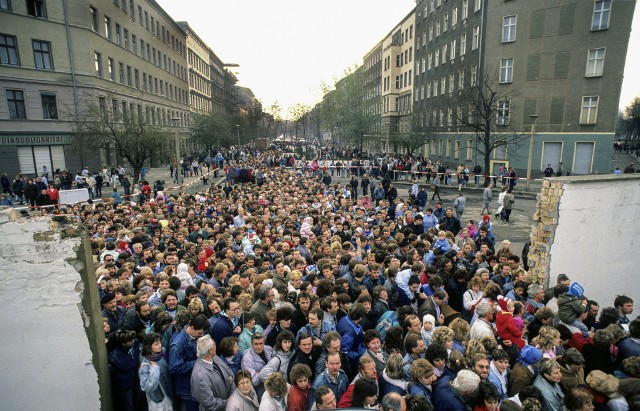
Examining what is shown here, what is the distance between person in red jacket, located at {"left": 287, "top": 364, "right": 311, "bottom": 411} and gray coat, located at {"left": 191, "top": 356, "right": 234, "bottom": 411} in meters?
0.78

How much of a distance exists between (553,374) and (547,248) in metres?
4.93

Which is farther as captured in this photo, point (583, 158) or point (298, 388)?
point (583, 158)

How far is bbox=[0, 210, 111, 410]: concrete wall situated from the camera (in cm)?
393

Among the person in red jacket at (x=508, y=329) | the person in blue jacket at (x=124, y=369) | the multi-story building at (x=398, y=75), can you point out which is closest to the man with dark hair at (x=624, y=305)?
the person in red jacket at (x=508, y=329)

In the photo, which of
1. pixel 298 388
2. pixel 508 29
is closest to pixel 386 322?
pixel 298 388

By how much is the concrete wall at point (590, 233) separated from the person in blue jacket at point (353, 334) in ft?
17.5

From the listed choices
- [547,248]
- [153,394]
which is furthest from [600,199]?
[153,394]

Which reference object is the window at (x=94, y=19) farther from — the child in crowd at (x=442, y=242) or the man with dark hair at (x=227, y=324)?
the man with dark hair at (x=227, y=324)

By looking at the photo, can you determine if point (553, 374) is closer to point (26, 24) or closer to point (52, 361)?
point (52, 361)

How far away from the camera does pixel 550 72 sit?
2948cm

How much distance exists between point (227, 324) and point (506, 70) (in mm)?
34456

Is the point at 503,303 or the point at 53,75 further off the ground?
the point at 53,75

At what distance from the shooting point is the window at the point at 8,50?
2533cm

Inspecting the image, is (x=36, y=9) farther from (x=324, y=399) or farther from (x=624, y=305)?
(x=624, y=305)
